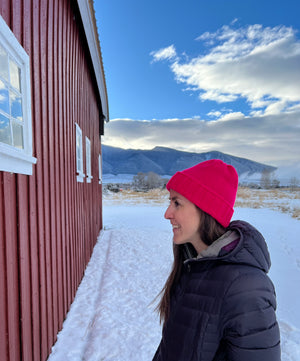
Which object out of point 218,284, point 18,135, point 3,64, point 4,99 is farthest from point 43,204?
point 218,284

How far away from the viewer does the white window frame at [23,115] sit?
58.0 inches

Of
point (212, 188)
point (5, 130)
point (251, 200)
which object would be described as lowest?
point (251, 200)

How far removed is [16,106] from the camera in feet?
5.87

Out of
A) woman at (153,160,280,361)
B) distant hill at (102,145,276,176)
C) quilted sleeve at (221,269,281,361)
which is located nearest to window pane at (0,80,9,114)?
woman at (153,160,280,361)

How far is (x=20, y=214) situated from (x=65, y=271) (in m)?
1.66

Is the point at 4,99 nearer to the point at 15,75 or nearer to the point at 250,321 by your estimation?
the point at 15,75

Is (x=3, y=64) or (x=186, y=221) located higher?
(x=3, y=64)

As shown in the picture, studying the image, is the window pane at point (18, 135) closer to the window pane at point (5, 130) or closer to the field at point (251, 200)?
the window pane at point (5, 130)

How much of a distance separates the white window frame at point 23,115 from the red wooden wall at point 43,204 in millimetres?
74

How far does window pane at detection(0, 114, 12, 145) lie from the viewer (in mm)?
1563

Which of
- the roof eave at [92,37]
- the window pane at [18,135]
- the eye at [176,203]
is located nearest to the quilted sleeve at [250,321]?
the eye at [176,203]

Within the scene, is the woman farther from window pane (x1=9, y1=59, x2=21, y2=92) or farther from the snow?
window pane (x1=9, y1=59, x2=21, y2=92)

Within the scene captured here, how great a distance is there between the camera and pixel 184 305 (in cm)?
98

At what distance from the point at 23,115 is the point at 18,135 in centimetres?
17
